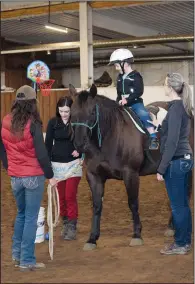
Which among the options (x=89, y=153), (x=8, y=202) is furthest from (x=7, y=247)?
(x=8, y=202)

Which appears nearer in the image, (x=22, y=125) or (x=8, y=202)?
(x=22, y=125)

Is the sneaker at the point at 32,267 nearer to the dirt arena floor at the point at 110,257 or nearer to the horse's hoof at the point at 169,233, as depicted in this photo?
the dirt arena floor at the point at 110,257

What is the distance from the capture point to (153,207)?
7.55 metres

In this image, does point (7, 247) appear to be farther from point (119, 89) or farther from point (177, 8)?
point (177, 8)

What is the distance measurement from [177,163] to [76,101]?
3.85ft

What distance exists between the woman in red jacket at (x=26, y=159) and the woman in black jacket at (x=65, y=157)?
3.66 feet

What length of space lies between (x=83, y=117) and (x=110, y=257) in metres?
1.38

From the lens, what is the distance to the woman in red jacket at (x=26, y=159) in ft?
14.1

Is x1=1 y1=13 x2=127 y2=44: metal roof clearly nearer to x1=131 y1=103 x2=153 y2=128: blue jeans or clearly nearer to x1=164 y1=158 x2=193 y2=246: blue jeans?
x1=131 y1=103 x2=153 y2=128: blue jeans

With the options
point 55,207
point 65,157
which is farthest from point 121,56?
point 55,207

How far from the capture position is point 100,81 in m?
18.1

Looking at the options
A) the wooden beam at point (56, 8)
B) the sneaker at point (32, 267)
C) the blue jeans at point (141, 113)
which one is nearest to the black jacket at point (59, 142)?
the blue jeans at point (141, 113)

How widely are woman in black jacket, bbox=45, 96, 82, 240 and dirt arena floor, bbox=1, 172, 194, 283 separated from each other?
1.32ft

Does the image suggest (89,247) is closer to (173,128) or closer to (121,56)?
(173,128)
